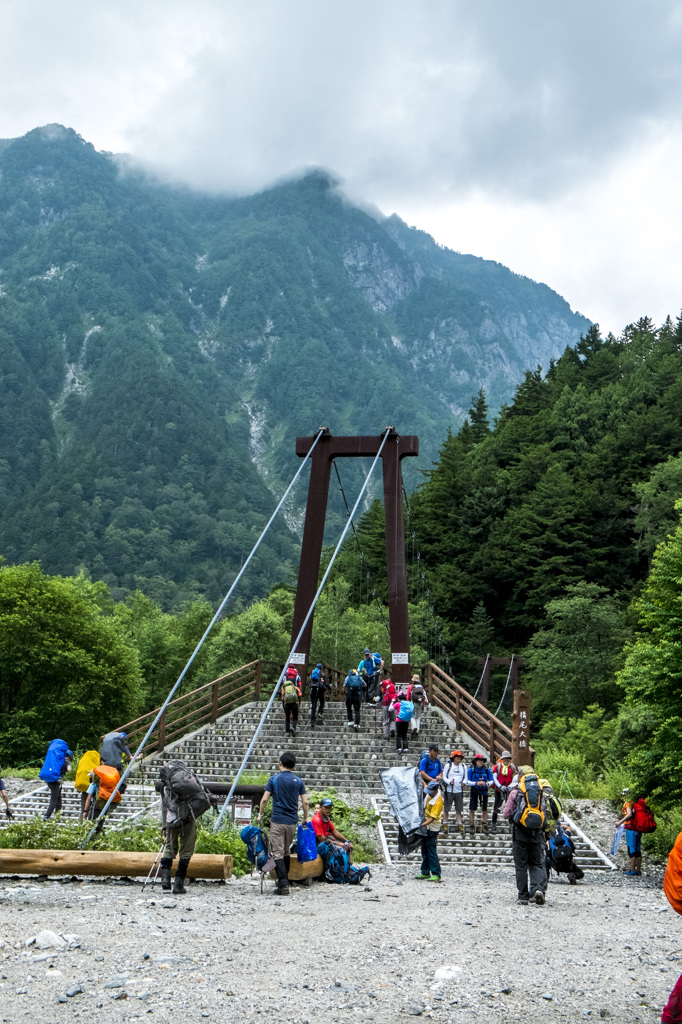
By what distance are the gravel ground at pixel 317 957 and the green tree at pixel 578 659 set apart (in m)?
27.4

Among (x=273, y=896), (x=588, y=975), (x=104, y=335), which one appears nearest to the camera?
(x=588, y=975)

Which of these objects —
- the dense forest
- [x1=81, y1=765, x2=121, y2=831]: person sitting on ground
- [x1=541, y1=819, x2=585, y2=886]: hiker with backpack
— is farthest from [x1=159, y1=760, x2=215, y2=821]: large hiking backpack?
the dense forest

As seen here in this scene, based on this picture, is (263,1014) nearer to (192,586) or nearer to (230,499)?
(192,586)

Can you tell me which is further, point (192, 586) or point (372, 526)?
point (192, 586)

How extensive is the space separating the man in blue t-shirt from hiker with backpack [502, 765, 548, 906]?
191 cm

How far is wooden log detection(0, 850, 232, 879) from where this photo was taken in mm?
8398

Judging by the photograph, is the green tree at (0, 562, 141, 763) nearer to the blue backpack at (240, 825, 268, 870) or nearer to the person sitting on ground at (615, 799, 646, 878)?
the person sitting on ground at (615, 799, 646, 878)

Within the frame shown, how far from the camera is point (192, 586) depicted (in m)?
117

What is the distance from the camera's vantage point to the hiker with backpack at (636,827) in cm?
1227

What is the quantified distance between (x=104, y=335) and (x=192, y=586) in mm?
99218

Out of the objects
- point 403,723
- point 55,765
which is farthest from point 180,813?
point 403,723

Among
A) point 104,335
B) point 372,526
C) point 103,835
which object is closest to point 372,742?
point 103,835

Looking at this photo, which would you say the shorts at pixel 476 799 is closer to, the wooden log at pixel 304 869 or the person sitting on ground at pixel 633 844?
the person sitting on ground at pixel 633 844

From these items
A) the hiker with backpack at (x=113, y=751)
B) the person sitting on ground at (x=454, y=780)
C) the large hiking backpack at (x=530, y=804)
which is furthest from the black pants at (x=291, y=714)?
the large hiking backpack at (x=530, y=804)
